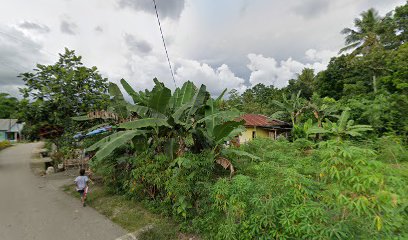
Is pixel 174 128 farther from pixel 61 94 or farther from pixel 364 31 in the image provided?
pixel 364 31

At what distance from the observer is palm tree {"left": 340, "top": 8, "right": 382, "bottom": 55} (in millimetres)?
18938

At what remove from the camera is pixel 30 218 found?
543 cm

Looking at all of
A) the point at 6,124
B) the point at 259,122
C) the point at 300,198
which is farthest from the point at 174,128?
the point at 6,124

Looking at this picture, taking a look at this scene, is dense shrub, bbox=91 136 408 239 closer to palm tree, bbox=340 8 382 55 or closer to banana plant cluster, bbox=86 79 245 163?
banana plant cluster, bbox=86 79 245 163

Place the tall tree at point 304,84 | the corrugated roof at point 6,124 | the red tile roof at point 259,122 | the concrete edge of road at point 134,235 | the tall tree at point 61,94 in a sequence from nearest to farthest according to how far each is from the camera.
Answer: the concrete edge of road at point 134,235 → the tall tree at point 61,94 → the red tile roof at point 259,122 → the tall tree at point 304,84 → the corrugated roof at point 6,124

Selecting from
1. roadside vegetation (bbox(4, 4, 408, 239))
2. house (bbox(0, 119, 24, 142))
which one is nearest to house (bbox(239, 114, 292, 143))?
roadside vegetation (bbox(4, 4, 408, 239))

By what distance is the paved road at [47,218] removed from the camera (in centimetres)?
461

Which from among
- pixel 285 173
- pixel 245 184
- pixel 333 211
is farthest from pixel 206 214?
pixel 333 211

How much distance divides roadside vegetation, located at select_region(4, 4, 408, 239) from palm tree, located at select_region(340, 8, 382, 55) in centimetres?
630

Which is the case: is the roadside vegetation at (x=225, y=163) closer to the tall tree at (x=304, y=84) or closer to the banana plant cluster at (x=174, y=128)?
the banana plant cluster at (x=174, y=128)

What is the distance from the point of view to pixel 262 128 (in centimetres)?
1752

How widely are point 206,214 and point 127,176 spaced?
11.8ft

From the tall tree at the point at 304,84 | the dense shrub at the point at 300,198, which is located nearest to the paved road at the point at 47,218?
the dense shrub at the point at 300,198

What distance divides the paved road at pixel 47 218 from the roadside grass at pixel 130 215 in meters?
0.21
